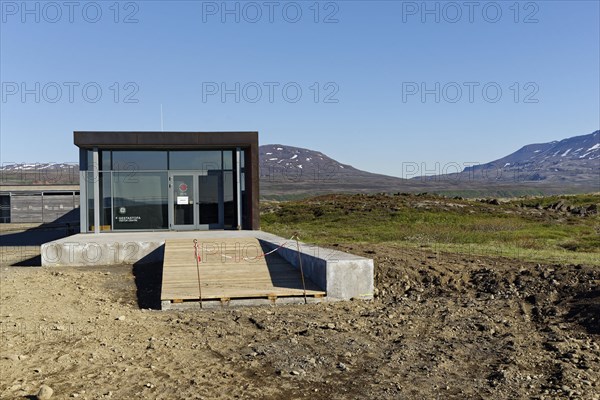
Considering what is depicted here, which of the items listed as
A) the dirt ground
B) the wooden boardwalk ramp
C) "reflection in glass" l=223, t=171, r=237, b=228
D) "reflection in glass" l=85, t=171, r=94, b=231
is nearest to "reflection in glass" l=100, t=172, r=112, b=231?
"reflection in glass" l=85, t=171, r=94, b=231

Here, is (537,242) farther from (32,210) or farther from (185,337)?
(32,210)

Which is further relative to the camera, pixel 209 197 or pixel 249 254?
pixel 209 197

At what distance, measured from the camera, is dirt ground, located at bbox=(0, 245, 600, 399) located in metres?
6.86

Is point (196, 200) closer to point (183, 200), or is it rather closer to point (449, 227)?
point (183, 200)

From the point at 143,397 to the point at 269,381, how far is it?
59.0 inches

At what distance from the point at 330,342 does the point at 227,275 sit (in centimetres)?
539

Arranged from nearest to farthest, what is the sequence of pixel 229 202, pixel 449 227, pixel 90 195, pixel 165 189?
pixel 90 195
pixel 165 189
pixel 229 202
pixel 449 227

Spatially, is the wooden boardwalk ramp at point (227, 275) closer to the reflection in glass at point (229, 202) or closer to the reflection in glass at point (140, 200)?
the reflection in glass at point (140, 200)

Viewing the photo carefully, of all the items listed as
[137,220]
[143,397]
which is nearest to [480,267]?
[143,397]

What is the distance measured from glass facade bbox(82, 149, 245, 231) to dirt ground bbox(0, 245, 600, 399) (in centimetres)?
796

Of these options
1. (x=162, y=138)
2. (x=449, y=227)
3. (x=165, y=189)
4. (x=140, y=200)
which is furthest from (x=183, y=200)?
(x=449, y=227)

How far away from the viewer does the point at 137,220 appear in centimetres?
2197

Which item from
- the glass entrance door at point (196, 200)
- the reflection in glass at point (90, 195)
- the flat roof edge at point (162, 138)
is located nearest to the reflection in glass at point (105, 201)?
the reflection in glass at point (90, 195)

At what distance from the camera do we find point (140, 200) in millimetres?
21906
